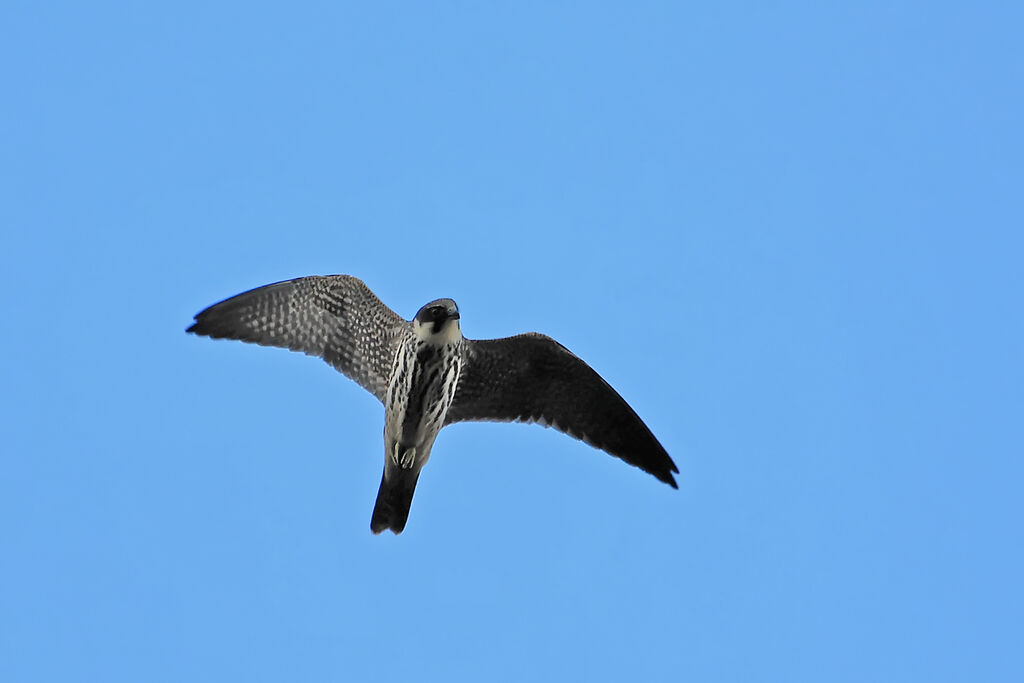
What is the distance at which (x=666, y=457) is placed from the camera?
470 inches

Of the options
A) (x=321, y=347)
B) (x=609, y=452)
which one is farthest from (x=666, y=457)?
(x=321, y=347)

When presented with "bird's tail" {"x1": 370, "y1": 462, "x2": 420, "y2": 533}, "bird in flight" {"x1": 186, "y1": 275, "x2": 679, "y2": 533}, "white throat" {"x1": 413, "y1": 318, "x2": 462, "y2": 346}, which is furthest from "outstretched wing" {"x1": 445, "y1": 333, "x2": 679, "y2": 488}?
"bird's tail" {"x1": 370, "y1": 462, "x2": 420, "y2": 533}

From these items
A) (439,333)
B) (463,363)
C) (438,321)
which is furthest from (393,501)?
(438,321)

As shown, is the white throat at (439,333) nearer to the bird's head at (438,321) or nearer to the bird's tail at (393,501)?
the bird's head at (438,321)

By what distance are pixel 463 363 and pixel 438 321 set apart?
76cm

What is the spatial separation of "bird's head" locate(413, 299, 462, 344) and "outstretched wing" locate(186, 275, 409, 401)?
2.95 feet

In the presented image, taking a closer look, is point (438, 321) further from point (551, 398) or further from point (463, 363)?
point (551, 398)

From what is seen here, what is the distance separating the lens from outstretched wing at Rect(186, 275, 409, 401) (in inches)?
467

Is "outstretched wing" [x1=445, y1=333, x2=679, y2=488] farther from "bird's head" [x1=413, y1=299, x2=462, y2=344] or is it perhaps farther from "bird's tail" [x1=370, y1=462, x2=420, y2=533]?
"bird's tail" [x1=370, y1=462, x2=420, y2=533]

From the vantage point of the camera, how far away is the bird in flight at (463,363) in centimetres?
1178

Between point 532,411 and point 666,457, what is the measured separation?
1.45 m

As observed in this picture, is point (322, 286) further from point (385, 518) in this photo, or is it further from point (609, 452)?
point (609, 452)

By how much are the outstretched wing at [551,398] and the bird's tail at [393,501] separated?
0.89 meters

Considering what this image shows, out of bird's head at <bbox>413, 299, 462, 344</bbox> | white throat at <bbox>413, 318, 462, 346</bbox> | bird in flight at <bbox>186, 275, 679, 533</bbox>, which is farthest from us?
bird in flight at <bbox>186, 275, 679, 533</bbox>
